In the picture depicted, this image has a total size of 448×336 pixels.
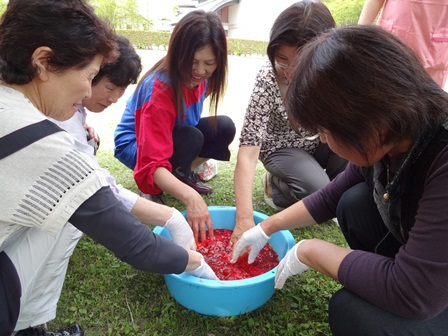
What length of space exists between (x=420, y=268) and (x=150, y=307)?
1.12 metres

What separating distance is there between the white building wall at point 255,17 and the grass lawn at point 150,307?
19190 mm

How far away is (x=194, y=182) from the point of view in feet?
→ 8.80

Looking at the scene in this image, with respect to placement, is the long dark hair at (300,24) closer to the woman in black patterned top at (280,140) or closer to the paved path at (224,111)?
the woman in black patterned top at (280,140)

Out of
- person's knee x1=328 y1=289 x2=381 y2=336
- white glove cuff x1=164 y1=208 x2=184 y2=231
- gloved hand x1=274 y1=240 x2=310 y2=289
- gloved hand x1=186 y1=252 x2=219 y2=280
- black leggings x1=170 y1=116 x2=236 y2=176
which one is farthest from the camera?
black leggings x1=170 y1=116 x2=236 y2=176

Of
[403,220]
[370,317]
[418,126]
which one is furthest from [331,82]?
[370,317]

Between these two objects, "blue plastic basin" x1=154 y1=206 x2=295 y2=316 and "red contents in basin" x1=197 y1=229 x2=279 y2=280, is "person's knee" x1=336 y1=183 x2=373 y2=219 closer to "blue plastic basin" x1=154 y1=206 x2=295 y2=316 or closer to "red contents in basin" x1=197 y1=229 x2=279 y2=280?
"blue plastic basin" x1=154 y1=206 x2=295 y2=316

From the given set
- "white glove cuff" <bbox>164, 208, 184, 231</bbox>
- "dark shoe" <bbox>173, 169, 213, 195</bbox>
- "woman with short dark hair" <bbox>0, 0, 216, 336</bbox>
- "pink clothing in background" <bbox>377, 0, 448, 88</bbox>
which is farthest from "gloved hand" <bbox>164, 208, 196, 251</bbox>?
"pink clothing in background" <bbox>377, 0, 448, 88</bbox>

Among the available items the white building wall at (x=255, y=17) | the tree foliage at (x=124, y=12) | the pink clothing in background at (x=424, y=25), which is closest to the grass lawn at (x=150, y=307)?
the pink clothing in background at (x=424, y=25)

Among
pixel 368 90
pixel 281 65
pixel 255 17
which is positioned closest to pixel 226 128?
pixel 281 65

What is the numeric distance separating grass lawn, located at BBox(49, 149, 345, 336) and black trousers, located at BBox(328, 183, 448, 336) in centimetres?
34

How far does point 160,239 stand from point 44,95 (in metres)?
0.58

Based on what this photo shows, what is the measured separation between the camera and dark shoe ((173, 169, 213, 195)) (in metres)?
2.59

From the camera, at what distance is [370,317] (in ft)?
3.52

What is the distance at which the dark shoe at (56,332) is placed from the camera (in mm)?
1380
